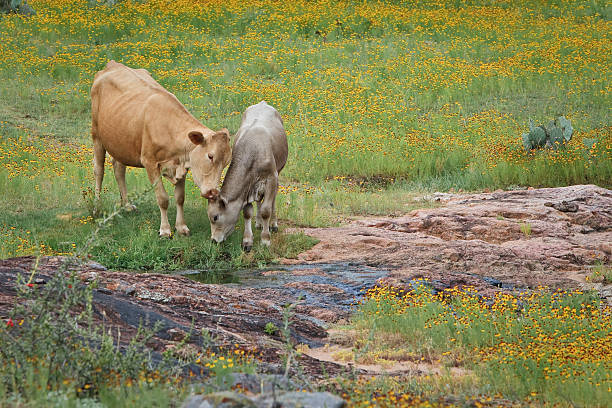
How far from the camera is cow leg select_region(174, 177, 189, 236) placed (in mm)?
Result: 11625

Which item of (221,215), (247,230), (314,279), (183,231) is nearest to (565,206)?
(314,279)

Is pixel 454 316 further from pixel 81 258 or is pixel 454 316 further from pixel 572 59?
pixel 572 59

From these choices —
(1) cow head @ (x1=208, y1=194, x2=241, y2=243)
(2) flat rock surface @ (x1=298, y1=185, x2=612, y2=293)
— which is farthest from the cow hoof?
(2) flat rock surface @ (x1=298, y1=185, x2=612, y2=293)

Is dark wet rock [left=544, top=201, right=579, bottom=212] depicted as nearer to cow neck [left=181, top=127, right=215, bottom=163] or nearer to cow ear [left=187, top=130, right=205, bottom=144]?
cow neck [left=181, top=127, right=215, bottom=163]

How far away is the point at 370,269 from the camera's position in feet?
34.9

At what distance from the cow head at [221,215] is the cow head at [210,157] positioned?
42 cm

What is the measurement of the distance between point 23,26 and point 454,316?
71.1 feet

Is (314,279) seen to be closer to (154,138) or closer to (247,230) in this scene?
(247,230)

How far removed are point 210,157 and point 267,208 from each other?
123cm

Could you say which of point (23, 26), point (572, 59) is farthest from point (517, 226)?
point (23, 26)

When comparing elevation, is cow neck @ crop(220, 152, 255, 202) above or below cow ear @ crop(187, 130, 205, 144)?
below

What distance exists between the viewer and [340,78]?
21719mm

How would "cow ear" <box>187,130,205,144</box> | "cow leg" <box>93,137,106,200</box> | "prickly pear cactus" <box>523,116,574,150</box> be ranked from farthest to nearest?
"prickly pear cactus" <box>523,116,574,150</box> → "cow leg" <box>93,137,106,200</box> → "cow ear" <box>187,130,205,144</box>

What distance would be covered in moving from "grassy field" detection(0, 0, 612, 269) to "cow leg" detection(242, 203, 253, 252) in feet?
0.54
